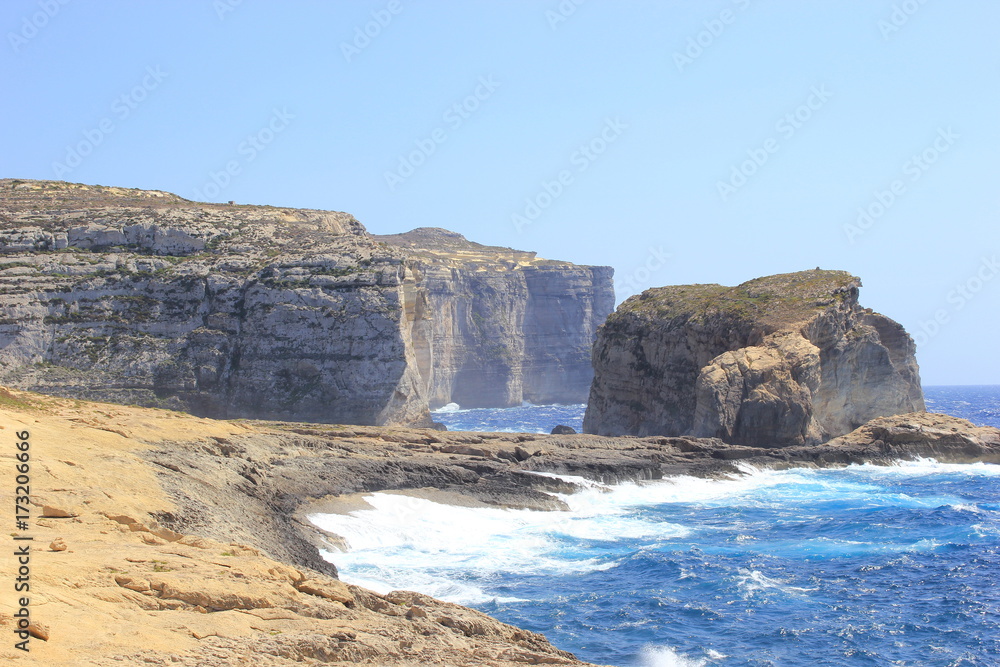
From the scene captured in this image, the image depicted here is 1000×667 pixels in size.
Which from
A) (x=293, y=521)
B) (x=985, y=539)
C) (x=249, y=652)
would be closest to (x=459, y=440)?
(x=293, y=521)

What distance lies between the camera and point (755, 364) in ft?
153

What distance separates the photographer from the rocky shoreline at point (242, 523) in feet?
33.4

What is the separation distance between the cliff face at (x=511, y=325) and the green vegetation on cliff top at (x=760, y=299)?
57113mm

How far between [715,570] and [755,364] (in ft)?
80.3

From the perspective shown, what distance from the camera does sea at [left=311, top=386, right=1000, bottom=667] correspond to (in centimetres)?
1808

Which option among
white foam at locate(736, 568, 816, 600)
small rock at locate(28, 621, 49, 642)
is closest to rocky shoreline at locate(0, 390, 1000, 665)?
small rock at locate(28, 621, 49, 642)

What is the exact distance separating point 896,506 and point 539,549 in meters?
16.5

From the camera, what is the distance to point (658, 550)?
86.1ft

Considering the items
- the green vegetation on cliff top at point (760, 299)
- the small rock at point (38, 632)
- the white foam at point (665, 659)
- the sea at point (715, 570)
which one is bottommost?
the white foam at point (665, 659)

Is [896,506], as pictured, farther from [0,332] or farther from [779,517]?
[0,332]

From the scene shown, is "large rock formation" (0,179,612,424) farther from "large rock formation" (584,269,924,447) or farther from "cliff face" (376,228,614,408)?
"cliff face" (376,228,614,408)

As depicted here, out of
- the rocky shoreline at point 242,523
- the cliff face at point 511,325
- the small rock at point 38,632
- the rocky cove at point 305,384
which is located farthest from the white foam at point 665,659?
the cliff face at point 511,325

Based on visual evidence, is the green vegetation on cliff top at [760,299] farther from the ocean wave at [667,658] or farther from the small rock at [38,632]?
the small rock at [38,632]

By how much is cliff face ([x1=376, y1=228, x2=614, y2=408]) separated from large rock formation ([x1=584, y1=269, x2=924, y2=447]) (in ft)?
Result: 186
